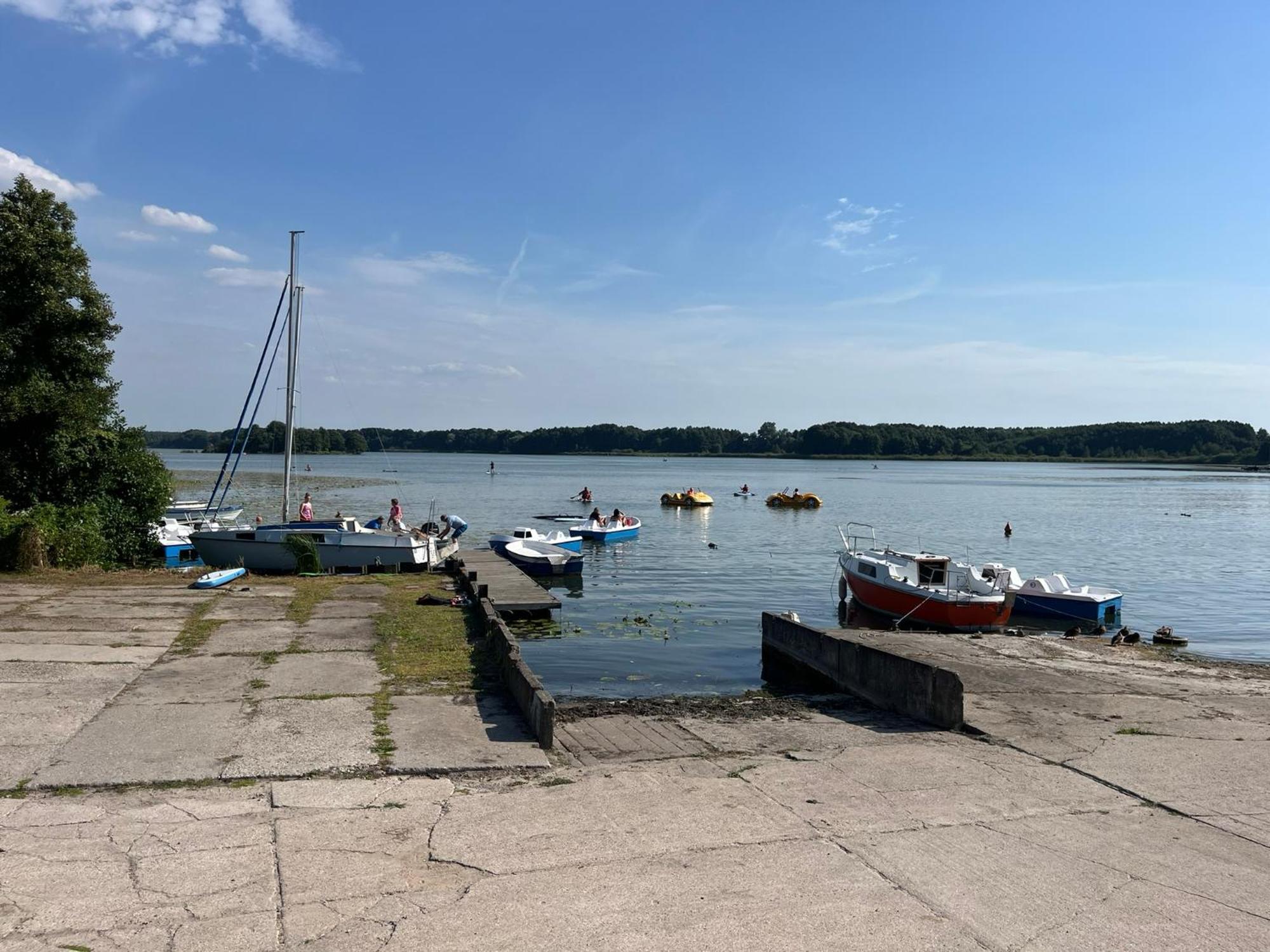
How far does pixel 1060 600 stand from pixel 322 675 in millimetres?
21841

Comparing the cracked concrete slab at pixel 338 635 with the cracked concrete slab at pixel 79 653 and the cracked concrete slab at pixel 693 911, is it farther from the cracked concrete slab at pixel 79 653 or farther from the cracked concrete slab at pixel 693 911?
the cracked concrete slab at pixel 693 911

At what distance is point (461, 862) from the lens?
628 cm

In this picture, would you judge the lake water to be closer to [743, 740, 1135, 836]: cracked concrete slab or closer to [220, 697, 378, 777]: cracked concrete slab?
[220, 697, 378, 777]: cracked concrete slab

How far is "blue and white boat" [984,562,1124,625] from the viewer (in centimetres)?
2694

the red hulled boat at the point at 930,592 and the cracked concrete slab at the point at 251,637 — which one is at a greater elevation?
the cracked concrete slab at the point at 251,637

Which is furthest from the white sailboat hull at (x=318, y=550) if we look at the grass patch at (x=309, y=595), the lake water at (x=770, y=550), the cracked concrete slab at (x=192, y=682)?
the cracked concrete slab at (x=192, y=682)

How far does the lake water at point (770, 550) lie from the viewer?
20.5m

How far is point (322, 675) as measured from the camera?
1227 cm

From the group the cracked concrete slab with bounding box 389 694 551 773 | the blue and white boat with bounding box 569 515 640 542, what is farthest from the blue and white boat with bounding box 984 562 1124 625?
the blue and white boat with bounding box 569 515 640 542

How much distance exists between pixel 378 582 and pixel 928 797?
17.4m

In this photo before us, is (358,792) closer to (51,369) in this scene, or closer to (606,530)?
(51,369)

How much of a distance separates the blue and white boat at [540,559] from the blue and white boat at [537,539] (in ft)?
1.27

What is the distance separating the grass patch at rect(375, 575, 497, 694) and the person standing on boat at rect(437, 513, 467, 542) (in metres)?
10.7

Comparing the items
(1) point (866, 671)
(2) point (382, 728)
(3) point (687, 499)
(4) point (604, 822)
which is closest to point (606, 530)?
(3) point (687, 499)
